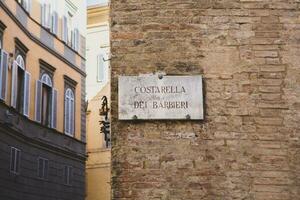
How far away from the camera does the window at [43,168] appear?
18.1 metres

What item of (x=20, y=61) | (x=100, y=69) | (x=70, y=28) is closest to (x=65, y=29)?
(x=70, y=28)

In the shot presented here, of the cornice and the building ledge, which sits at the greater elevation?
the cornice

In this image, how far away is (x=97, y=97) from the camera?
2756 centimetres

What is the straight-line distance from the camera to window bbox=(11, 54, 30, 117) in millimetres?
16859

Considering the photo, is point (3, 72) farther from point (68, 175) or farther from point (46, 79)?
point (68, 175)

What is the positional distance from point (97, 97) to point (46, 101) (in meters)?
7.87

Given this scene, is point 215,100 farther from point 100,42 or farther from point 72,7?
point 100,42

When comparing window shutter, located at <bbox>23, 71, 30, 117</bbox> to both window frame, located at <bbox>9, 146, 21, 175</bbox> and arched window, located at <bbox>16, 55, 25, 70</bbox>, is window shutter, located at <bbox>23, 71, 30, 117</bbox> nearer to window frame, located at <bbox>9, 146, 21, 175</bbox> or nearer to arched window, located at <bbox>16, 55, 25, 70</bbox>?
arched window, located at <bbox>16, 55, 25, 70</bbox>

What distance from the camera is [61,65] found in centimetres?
2122

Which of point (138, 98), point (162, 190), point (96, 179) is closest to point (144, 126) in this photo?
point (138, 98)

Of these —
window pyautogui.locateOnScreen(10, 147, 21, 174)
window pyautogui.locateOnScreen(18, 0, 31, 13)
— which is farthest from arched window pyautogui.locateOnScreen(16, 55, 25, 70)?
window pyautogui.locateOnScreen(10, 147, 21, 174)

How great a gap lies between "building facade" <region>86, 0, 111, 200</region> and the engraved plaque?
748 inches

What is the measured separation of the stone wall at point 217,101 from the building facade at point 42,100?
1006cm

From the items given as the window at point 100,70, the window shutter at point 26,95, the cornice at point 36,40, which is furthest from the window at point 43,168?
the window at point 100,70
